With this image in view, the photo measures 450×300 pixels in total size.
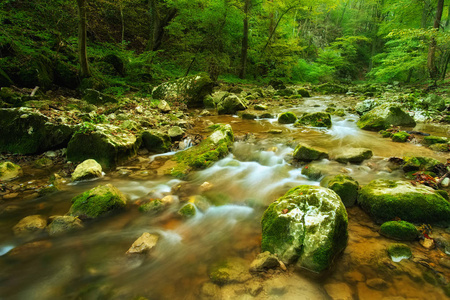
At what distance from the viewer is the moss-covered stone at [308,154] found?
504cm

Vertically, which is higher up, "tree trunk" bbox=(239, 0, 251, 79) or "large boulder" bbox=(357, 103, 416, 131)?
"tree trunk" bbox=(239, 0, 251, 79)

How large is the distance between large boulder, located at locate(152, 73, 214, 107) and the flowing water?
21.6 feet

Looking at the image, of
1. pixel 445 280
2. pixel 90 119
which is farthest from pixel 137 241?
pixel 90 119

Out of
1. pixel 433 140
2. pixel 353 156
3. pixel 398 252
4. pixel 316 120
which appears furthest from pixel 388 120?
pixel 398 252

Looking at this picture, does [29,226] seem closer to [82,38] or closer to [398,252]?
[398,252]

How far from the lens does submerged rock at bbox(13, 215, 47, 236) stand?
2.95 meters

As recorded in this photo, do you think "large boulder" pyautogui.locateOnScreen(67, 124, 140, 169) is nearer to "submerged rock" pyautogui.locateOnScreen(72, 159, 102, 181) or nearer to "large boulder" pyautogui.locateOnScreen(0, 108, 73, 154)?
"submerged rock" pyautogui.locateOnScreen(72, 159, 102, 181)

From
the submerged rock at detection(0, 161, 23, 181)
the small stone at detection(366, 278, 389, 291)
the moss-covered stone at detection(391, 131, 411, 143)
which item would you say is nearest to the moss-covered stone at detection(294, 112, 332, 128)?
the moss-covered stone at detection(391, 131, 411, 143)

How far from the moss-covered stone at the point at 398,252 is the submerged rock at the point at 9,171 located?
20.4 ft

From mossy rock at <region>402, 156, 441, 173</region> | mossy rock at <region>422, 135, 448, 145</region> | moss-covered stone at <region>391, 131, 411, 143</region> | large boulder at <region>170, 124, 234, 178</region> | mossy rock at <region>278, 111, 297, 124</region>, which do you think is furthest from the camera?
mossy rock at <region>278, 111, 297, 124</region>

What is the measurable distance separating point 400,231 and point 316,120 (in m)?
6.03

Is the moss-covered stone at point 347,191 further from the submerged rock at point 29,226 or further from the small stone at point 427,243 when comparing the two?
the submerged rock at point 29,226

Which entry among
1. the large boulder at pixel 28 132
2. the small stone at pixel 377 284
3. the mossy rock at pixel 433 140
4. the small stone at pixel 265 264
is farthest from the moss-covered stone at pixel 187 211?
the mossy rock at pixel 433 140

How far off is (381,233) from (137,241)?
320 cm
